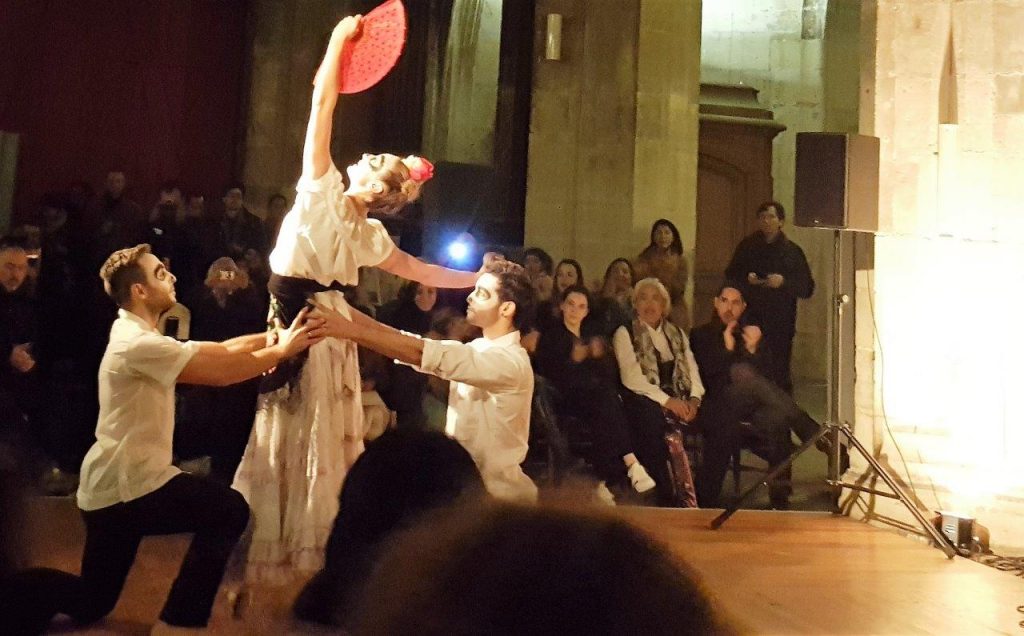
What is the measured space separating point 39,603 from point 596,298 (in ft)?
12.7

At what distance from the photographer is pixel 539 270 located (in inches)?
223

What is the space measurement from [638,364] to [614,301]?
0.49 m

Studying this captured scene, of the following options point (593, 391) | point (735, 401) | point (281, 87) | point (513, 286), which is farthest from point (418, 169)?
point (281, 87)

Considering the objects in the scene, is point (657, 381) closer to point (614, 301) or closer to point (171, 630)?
point (614, 301)

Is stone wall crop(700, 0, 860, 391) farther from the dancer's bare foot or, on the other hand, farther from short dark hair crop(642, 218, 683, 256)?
the dancer's bare foot

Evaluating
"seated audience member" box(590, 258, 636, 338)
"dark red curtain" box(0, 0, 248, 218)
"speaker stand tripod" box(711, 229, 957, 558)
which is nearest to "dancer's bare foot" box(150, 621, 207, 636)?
"speaker stand tripod" box(711, 229, 957, 558)

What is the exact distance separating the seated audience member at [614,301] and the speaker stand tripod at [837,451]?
122cm

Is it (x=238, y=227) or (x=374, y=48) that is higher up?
(x=374, y=48)

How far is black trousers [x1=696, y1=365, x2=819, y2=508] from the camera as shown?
5340mm

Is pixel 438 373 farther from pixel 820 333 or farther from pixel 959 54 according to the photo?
pixel 820 333

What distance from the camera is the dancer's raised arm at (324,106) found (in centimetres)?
272

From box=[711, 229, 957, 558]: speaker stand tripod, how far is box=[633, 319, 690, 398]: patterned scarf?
82 cm

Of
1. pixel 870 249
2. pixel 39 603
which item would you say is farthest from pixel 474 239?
pixel 39 603

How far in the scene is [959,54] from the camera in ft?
15.7
